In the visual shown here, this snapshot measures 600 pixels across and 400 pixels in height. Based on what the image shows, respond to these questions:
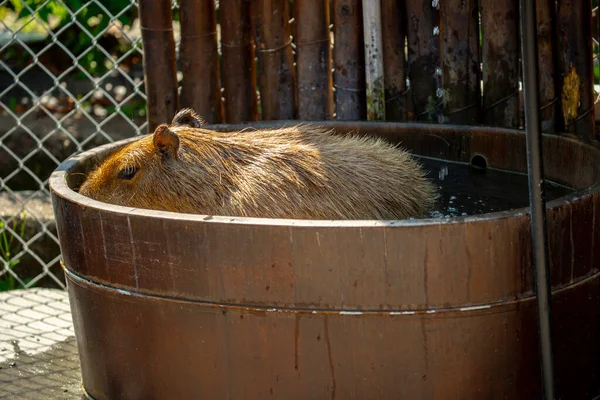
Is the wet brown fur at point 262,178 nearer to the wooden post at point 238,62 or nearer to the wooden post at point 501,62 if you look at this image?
the wooden post at point 501,62

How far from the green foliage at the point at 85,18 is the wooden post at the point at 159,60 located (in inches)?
51.4

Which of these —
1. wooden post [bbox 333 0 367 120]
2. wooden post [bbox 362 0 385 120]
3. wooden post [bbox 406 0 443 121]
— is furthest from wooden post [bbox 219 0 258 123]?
wooden post [bbox 406 0 443 121]

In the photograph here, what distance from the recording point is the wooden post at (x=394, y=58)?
355 cm

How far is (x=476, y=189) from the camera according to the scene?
10.4 feet

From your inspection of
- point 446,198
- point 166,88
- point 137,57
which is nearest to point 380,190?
point 446,198

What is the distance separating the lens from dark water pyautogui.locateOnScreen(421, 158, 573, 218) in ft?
9.71

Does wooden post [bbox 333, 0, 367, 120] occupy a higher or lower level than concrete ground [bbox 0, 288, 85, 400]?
higher

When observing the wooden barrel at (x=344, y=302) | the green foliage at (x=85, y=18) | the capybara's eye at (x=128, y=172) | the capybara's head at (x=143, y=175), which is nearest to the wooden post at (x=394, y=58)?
the capybara's head at (x=143, y=175)

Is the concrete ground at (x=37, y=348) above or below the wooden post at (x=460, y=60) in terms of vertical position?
A: below

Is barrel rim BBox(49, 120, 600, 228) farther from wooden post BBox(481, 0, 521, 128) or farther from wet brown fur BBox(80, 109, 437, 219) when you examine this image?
wooden post BBox(481, 0, 521, 128)

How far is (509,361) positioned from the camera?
2.16m

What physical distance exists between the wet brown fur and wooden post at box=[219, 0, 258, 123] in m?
0.91

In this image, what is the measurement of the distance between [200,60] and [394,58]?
80cm

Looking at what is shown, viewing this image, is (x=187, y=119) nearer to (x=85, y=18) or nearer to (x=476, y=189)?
(x=476, y=189)
